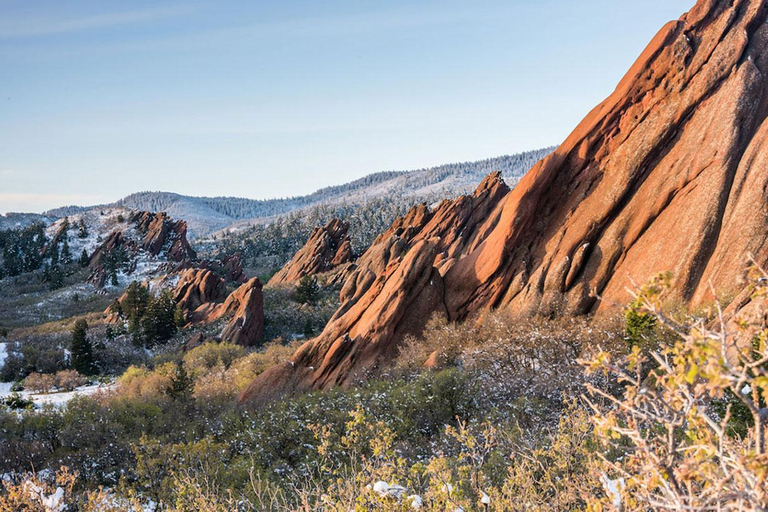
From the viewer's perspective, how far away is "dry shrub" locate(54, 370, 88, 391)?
4444 centimetres

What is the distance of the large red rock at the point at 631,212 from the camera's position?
24.6 m

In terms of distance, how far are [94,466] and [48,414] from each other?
5.74 m

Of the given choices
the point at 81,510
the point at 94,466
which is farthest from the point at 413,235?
the point at 81,510

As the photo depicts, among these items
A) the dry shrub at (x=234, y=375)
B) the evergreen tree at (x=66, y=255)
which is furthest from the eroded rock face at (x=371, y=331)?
the evergreen tree at (x=66, y=255)

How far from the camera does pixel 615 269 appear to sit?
2781cm

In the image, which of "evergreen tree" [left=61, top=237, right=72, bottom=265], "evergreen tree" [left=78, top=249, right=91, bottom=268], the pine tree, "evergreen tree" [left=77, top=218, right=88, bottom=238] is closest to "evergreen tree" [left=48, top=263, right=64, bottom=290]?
"evergreen tree" [left=78, top=249, right=91, bottom=268]

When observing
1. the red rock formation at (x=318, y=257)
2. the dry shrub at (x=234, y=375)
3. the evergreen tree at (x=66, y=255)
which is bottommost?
the dry shrub at (x=234, y=375)

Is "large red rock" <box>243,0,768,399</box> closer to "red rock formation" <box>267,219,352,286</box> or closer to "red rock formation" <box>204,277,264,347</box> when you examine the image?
"red rock formation" <box>204,277,264,347</box>

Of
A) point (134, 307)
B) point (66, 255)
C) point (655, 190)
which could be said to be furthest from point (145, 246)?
point (655, 190)

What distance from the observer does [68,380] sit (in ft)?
148

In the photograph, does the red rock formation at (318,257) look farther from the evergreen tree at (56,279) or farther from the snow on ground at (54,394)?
the evergreen tree at (56,279)

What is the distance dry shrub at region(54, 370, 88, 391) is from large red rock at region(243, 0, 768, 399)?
27.2 meters

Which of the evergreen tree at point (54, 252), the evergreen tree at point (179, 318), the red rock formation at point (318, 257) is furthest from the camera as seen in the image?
the evergreen tree at point (54, 252)

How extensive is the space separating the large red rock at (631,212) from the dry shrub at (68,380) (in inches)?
1070
